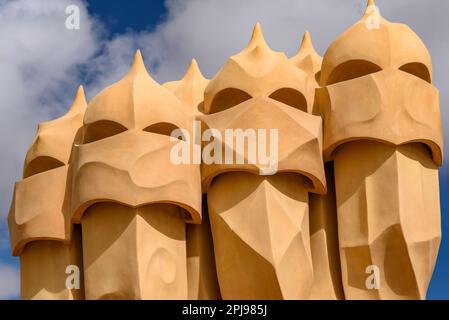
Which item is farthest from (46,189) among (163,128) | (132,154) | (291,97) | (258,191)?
(291,97)

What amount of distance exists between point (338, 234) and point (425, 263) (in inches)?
80.3

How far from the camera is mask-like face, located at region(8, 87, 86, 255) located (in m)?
20.1

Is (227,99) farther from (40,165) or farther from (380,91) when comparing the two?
(40,165)

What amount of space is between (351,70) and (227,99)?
3073 millimetres

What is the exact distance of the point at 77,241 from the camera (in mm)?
20266

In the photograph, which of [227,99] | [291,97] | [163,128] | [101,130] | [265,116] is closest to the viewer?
[265,116]

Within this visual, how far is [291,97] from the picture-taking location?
20.4 meters

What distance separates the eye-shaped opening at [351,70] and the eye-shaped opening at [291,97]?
0.97 meters

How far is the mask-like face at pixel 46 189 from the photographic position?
20.1m

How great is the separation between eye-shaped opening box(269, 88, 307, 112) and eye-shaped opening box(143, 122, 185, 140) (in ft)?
7.83

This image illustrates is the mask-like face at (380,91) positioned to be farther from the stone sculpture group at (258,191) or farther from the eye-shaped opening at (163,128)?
the eye-shaped opening at (163,128)

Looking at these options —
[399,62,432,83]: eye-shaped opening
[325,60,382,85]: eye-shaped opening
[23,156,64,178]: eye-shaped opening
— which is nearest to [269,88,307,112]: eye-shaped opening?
[325,60,382,85]: eye-shaped opening
